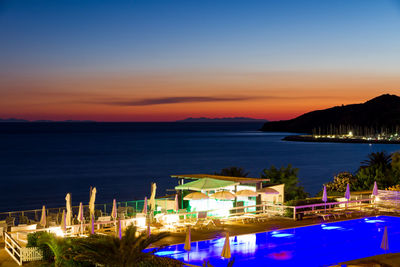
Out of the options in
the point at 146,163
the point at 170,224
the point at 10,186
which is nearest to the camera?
the point at 170,224

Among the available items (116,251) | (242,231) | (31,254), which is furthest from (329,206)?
(31,254)

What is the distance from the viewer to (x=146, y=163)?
262 ft

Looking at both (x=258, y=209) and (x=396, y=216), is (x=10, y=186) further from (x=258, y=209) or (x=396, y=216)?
(x=396, y=216)

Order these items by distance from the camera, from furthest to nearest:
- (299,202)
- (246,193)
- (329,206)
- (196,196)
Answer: (329,206), (299,202), (246,193), (196,196)

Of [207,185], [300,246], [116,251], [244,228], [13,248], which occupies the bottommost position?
[300,246]

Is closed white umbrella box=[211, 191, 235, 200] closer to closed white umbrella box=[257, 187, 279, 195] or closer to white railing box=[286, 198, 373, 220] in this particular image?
closed white umbrella box=[257, 187, 279, 195]

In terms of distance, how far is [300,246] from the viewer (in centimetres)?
1459

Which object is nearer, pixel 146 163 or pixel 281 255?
pixel 281 255

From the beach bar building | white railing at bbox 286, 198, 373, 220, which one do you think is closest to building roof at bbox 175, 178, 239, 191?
the beach bar building

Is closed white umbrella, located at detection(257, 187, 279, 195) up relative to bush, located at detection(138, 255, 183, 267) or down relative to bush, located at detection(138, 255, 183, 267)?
up

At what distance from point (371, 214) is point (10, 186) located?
149 feet

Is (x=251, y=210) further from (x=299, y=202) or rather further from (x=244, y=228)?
(x=244, y=228)

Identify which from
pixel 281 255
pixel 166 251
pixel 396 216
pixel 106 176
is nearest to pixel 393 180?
pixel 396 216

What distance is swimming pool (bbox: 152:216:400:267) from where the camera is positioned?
1298 centimetres
